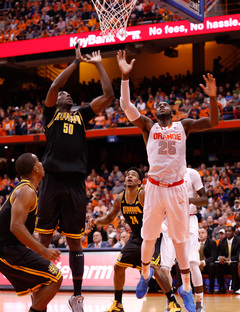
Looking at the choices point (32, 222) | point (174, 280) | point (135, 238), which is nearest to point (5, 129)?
point (174, 280)

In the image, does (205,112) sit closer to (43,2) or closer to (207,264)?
(207,264)

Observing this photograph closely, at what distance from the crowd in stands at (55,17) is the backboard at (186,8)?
44.5ft

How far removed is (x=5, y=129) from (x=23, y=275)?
1992cm

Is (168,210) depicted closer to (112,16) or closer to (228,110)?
(112,16)

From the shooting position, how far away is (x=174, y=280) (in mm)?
12359

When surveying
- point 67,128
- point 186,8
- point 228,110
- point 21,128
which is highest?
point 186,8

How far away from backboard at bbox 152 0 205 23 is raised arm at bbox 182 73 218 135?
1.63m

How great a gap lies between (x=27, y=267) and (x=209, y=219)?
30.4 ft

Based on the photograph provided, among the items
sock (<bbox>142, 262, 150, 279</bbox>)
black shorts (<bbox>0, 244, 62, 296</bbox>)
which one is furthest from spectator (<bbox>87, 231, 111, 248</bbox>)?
black shorts (<bbox>0, 244, 62, 296</bbox>)

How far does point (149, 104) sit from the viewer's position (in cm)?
2242

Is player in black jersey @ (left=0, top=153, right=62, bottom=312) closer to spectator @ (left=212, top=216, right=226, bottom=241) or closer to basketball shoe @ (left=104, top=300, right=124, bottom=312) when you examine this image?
basketball shoe @ (left=104, top=300, right=124, bottom=312)

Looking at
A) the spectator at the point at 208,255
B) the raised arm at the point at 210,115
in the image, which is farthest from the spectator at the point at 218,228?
the raised arm at the point at 210,115

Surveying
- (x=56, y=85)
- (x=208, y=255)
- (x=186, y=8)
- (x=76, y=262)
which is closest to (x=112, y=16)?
(x=186, y=8)

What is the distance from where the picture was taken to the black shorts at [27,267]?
5.40 meters
